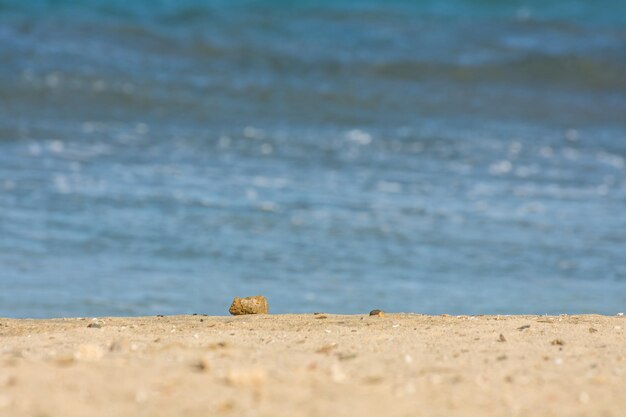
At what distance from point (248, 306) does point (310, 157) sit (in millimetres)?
5588

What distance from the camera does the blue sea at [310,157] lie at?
7.03 m

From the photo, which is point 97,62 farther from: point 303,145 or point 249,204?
point 249,204

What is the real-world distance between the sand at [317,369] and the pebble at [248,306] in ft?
1.22

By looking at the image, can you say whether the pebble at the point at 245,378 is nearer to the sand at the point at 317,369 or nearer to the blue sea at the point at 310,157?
the sand at the point at 317,369

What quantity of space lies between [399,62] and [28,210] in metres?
9.76

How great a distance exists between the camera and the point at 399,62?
674 inches

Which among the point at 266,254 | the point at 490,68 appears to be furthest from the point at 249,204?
the point at 490,68

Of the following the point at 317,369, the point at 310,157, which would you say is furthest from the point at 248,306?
the point at 310,157

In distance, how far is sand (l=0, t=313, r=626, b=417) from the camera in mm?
3201

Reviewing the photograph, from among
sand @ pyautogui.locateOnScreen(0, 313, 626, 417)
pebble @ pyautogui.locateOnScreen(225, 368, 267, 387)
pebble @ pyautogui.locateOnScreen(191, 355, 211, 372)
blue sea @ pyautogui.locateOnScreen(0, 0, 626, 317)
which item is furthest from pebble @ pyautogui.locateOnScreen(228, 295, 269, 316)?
pebble @ pyautogui.locateOnScreen(225, 368, 267, 387)

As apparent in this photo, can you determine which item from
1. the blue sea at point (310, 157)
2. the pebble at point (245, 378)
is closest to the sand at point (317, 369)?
the pebble at point (245, 378)

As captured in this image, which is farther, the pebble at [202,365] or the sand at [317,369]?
the pebble at [202,365]

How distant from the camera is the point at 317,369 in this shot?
371 centimetres

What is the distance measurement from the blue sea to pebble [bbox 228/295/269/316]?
726 millimetres
